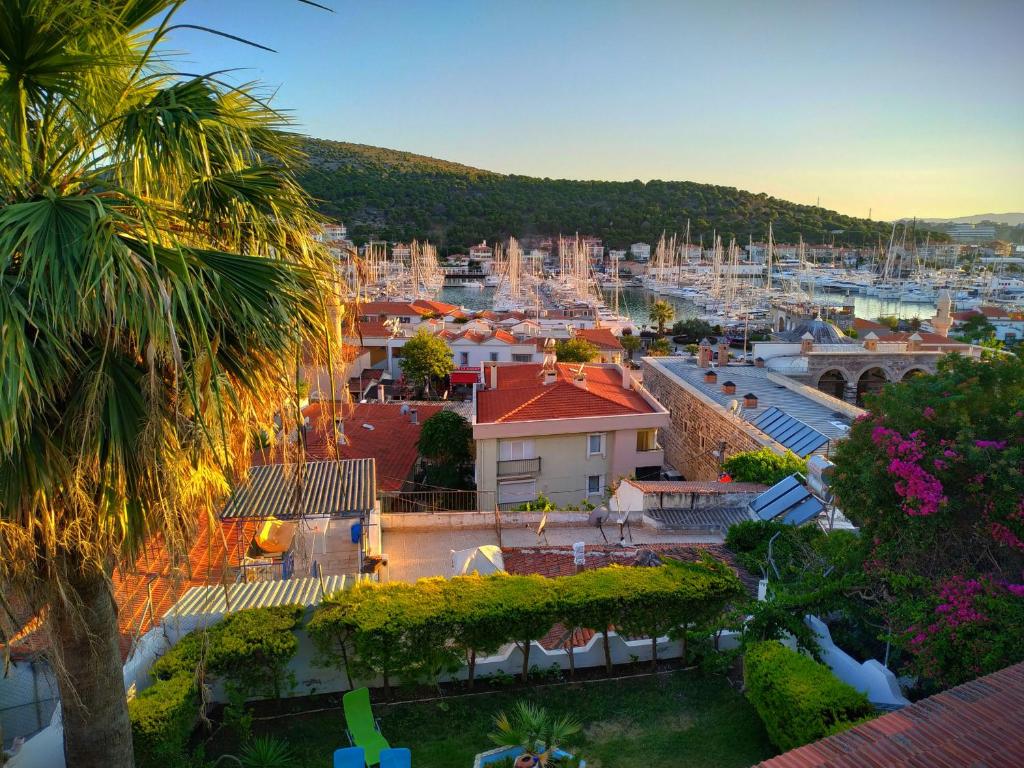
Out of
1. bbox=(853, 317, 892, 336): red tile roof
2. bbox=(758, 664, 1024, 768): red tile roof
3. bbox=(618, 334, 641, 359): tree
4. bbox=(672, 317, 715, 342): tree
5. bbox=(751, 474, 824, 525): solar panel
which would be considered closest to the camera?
bbox=(758, 664, 1024, 768): red tile roof

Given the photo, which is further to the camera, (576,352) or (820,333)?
(820,333)

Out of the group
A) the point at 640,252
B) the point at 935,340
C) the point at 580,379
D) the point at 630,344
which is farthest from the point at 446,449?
the point at 640,252

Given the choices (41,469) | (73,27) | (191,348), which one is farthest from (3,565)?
(73,27)

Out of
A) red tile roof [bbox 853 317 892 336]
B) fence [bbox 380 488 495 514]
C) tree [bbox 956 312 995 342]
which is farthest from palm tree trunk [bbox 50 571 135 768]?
red tile roof [bbox 853 317 892 336]

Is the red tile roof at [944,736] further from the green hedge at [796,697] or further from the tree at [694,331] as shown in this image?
the tree at [694,331]

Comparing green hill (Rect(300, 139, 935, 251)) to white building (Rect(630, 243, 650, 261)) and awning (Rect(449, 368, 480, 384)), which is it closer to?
white building (Rect(630, 243, 650, 261))

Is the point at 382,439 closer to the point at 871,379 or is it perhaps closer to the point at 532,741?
the point at 532,741

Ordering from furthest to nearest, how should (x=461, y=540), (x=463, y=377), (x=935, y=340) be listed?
(x=463, y=377), (x=935, y=340), (x=461, y=540)
